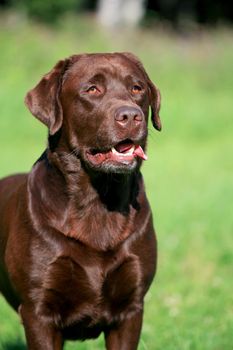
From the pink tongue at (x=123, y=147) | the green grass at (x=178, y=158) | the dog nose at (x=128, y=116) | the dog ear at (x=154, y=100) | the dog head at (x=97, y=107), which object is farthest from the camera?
the green grass at (x=178, y=158)

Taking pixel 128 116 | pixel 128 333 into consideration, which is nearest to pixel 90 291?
pixel 128 333

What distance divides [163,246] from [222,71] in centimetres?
1438

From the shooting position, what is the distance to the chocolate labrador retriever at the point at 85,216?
5.07 m

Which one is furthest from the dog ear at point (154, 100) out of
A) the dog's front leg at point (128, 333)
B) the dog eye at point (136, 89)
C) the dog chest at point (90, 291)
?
the dog's front leg at point (128, 333)

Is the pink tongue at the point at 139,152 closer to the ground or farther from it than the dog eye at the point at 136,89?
closer to the ground

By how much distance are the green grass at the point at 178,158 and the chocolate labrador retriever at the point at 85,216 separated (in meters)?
0.80

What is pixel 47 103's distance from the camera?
530 cm

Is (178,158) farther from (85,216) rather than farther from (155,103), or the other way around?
(85,216)

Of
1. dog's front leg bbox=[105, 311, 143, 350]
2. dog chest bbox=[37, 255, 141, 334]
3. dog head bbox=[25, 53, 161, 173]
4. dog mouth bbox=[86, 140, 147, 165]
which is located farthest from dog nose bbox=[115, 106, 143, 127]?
dog's front leg bbox=[105, 311, 143, 350]

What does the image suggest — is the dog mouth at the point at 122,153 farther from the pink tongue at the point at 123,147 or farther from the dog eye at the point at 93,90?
the dog eye at the point at 93,90

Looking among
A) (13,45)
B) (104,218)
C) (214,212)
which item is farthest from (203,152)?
(104,218)

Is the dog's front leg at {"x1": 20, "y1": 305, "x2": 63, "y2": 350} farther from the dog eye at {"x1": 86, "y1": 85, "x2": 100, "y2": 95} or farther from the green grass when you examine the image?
the dog eye at {"x1": 86, "y1": 85, "x2": 100, "y2": 95}

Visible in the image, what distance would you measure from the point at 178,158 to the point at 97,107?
11.5 metres

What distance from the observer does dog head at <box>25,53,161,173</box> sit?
16.5 ft
